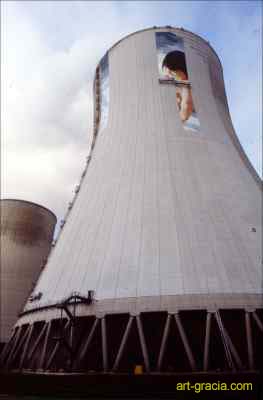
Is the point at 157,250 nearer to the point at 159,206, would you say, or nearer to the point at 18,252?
the point at 159,206

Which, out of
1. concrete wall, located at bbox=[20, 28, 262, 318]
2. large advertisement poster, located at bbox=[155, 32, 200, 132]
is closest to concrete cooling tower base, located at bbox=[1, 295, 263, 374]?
concrete wall, located at bbox=[20, 28, 262, 318]

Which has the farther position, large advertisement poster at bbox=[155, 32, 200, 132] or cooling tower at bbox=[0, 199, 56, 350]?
cooling tower at bbox=[0, 199, 56, 350]

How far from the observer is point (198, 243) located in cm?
1158

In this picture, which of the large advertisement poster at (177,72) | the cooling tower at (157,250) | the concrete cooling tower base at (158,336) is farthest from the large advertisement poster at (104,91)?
the concrete cooling tower base at (158,336)

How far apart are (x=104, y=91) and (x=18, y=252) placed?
48.1 ft

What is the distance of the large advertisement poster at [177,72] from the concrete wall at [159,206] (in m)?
0.32

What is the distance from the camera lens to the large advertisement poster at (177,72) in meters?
16.1

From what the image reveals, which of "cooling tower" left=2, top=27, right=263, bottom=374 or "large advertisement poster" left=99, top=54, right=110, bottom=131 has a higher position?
"large advertisement poster" left=99, top=54, right=110, bottom=131

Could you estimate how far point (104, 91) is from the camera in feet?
65.1

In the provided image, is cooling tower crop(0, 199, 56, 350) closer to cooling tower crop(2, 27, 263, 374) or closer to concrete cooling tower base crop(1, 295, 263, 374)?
cooling tower crop(2, 27, 263, 374)

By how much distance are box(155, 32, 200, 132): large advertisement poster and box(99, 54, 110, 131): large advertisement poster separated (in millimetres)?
3399

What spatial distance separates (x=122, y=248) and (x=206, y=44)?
1516 centimetres

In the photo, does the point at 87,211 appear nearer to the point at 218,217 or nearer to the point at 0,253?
the point at 218,217

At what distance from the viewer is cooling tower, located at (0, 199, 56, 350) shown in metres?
25.7
